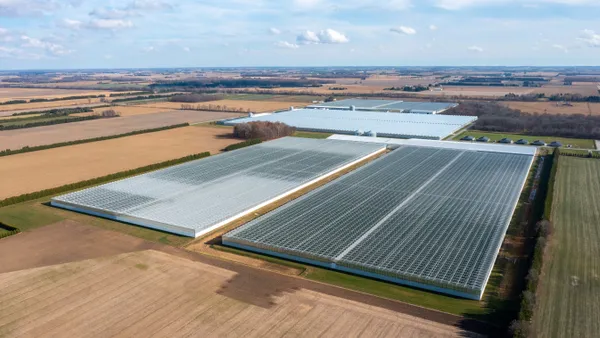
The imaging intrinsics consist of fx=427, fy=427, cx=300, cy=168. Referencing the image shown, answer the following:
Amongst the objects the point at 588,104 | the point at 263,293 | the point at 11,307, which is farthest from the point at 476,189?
the point at 588,104

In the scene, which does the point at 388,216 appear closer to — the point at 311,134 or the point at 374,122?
the point at 311,134

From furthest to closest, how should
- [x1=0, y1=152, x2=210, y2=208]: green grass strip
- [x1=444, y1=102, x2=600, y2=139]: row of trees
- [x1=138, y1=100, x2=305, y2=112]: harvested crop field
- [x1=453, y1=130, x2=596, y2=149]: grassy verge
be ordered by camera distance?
[x1=138, y1=100, x2=305, y2=112]: harvested crop field
[x1=444, y1=102, x2=600, y2=139]: row of trees
[x1=453, y1=130, x2=596, y2=149]: grassy verge
[x1=0, y1=152, x2=210, y2=208]: green grass strip

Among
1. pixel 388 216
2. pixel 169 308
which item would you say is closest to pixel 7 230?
pixel 169 308

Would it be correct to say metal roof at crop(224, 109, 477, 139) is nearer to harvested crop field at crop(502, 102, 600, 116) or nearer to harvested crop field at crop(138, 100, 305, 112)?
harvested crop field at crop(138, 100, 305, 112)

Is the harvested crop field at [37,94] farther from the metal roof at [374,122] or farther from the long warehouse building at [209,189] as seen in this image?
the long warehouse building at [209,189]

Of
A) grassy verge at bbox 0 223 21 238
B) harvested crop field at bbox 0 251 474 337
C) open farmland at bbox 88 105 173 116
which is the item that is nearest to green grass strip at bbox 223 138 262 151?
grassy verge at bbox 0 223 21 238
